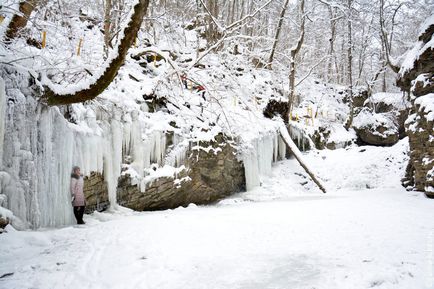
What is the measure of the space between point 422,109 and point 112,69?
8727 mm

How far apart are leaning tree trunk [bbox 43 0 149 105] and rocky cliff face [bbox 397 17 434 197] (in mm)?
8261

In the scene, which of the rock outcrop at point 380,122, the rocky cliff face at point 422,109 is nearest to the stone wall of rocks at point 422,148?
the rocky cliff face at point 422,109

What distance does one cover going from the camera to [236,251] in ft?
13.5

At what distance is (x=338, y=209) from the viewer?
7.31m

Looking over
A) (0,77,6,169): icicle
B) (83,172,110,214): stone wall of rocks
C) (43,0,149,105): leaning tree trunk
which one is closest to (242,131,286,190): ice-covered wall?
(83,172,110,214): stone wall of rocks

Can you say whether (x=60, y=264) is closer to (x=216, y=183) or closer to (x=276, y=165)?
(x=216, y=183)

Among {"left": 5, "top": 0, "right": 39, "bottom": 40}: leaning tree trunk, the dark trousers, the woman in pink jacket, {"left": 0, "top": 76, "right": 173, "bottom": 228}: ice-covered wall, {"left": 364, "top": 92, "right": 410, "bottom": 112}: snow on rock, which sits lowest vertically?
the dark trousers

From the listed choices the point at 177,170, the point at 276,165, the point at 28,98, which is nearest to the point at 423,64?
the point at 276,165

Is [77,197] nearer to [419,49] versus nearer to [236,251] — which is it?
[236,251]

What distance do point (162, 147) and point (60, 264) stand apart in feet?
18.5

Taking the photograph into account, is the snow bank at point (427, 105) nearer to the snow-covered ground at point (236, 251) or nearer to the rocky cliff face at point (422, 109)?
the rocky cliff face at point (422, 109)

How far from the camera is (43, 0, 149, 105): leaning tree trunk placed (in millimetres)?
4414

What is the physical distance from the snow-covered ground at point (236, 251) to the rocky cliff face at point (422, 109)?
2.11m

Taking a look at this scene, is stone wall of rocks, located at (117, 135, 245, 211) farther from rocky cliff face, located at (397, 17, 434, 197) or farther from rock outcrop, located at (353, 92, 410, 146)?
rock outcrop, located at (353, 92, 410, 146)
